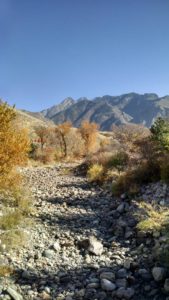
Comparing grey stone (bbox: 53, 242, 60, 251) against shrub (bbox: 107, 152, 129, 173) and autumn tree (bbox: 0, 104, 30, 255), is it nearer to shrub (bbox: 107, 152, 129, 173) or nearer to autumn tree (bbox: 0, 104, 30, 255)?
autumn tree (bbox: 0, 104, 30, 255)

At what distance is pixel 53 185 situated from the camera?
21359mm

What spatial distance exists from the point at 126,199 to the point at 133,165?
174 inches

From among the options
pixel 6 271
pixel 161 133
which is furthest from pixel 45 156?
pixel 6 271

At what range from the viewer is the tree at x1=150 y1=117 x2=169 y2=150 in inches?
702

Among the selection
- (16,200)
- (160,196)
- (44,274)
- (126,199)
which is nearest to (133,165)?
(126,199)

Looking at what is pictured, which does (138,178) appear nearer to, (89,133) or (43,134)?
(89,133)

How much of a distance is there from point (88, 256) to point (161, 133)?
32.2 feet

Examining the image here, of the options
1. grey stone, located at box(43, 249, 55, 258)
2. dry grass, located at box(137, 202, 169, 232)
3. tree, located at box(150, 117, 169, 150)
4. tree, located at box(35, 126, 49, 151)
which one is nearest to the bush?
tree, located at box(150, 117, 169, 150)

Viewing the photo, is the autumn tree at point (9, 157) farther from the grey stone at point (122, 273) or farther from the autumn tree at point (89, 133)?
the autumn tree at point (89, 133)

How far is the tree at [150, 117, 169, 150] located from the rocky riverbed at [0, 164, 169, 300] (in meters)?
3.09

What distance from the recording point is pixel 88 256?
10156 mm

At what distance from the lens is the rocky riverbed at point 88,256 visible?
830cm

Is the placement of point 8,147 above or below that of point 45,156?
below

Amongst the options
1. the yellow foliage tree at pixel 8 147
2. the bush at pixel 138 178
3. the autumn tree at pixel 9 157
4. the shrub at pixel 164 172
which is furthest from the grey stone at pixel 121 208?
→ the yellow foliage tree at pixel 8 147
